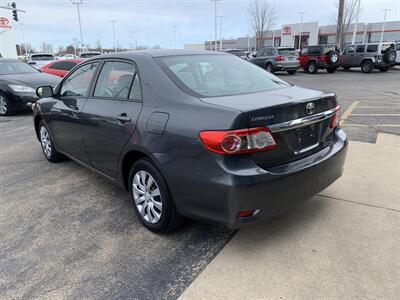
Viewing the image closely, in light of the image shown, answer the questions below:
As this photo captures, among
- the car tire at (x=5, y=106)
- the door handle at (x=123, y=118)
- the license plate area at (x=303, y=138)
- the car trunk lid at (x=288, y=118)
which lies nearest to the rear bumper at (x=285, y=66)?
the car tire at (x=5, y=106)

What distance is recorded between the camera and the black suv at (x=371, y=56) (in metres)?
22.0

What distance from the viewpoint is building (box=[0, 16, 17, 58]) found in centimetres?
3034

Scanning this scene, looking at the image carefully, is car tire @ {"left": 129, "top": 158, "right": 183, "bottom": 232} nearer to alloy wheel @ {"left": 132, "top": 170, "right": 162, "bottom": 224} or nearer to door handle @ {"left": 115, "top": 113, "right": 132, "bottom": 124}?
alloy wheel @ {"left": 132, "top": 170, "right": 162, "bottom": 224}

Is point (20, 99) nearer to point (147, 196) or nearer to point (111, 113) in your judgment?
point (111, 113)

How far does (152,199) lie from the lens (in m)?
3.20

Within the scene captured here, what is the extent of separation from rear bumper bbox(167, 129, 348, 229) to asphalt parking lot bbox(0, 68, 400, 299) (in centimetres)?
47

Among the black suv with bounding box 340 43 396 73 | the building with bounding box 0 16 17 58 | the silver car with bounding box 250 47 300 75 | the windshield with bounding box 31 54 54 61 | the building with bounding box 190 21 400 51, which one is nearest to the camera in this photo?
the silver car with bounding box 250 47 300 75

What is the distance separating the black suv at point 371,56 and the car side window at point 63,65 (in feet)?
60.1

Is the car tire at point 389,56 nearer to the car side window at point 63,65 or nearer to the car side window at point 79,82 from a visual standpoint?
the car side window at point 63,65

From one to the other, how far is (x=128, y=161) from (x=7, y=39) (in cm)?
3322

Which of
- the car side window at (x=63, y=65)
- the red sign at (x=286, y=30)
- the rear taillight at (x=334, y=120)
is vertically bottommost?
the car side window at (x=63, y=65)

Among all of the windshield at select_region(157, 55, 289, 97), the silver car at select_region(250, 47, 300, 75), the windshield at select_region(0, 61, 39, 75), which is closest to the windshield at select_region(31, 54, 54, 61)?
the windshield at select_region(0, 61, 39, 75)

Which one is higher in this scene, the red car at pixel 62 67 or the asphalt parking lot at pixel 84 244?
the red car at pixel 62 67

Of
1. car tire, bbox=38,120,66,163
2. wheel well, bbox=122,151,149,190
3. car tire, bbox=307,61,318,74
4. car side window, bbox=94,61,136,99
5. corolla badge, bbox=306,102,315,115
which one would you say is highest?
car side window, bbox=94,61,136,99
